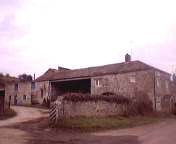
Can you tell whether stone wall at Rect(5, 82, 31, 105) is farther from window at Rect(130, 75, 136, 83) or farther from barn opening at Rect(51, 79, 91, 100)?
window at Rect(130, 75, 136, 83)

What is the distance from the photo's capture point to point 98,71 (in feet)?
158

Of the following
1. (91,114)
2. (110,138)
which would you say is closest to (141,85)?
(91,114)

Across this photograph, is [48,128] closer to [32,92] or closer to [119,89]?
[119,89]

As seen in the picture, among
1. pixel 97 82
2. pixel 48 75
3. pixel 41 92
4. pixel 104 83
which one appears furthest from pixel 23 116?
pixel 48 75

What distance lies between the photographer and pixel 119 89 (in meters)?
44.6

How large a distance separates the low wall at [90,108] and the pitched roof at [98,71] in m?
12.0

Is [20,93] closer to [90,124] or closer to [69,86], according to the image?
[69,86]

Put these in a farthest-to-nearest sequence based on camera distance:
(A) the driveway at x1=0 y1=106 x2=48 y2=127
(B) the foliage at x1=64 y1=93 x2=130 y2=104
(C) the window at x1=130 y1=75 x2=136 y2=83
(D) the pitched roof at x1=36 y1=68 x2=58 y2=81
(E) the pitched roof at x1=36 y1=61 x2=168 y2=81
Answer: (D) the pitched roof at x1=36 y1=68 x2=58 y2=81 → (E) the pitched roof at x1=36 y1=61 x2=168 y2=81 → (C) the window at x1=130 y1=75 x2=136 y2=83 → (A) the driveway at x1=0 y1=106 x2=48 y2=127 → (B) the foliage at x1=64 y1=93 x2=130 y2=104

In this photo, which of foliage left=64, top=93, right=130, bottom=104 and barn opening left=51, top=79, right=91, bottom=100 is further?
barn opening left=51, top=79, right=91, bottom=100

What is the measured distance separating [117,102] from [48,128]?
9.50 metres

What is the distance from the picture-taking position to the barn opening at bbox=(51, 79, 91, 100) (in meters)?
51.6

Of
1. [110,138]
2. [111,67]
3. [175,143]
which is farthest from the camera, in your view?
[111,67]

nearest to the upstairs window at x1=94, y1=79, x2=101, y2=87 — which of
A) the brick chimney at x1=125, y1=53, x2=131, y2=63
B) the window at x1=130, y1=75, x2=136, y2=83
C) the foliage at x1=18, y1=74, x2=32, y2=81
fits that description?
the brick chimney at x1=125, y1=53, x2=131, y2=63

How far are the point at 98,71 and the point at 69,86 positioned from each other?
848 centimetres
